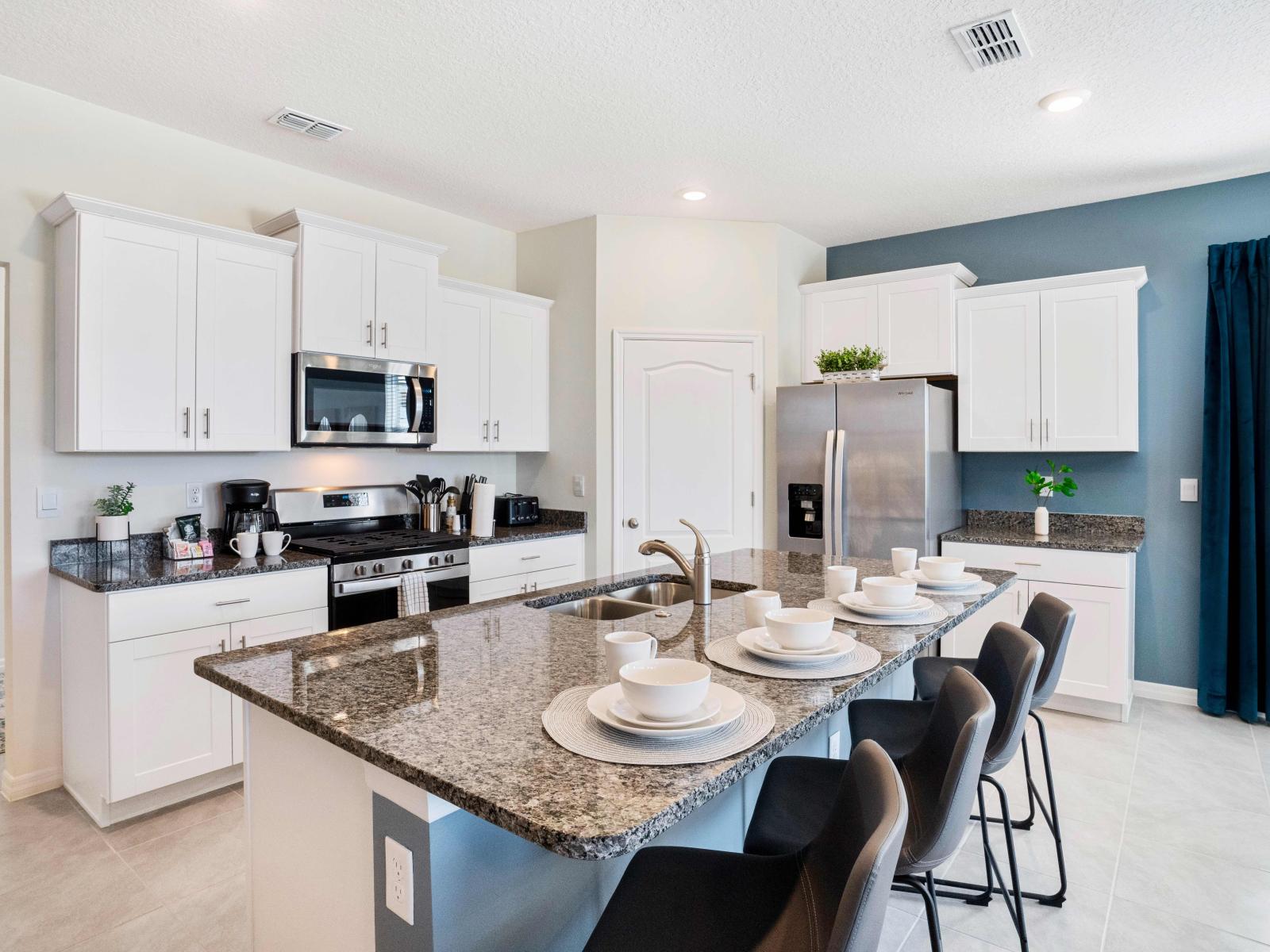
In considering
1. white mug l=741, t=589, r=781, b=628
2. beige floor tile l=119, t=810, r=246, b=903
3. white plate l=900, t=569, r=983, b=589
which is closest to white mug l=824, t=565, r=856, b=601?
white plate l=900, t=569, r=983, b=589

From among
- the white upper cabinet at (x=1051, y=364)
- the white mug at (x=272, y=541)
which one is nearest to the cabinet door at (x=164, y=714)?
the white mug at (x=272, y=541)

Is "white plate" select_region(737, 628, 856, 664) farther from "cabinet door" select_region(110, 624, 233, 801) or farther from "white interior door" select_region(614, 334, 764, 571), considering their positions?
"white interior door" select_region(614, 334, 764, 571)

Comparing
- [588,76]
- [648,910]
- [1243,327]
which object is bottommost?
[648,910]

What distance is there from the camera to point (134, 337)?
285 cm

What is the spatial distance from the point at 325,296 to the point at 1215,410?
4363mm

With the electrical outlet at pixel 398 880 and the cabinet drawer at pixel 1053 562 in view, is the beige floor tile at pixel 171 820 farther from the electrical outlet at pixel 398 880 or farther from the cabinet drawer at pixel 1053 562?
the cabinet drawer at pixel 1053 562

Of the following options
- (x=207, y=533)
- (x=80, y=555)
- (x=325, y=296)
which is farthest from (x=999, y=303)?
(x=80, y=555)

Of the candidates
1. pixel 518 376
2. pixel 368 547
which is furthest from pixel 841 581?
pixel 518 376

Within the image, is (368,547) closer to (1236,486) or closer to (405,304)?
(405,304)

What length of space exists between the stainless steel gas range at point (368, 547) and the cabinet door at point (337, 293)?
77cm

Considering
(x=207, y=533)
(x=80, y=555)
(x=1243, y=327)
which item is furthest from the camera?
(x=1243, y=327)

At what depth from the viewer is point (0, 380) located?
2.99 m

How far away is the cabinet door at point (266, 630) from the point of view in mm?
2881

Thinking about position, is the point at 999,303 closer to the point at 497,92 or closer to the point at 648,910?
the point at 497,92
